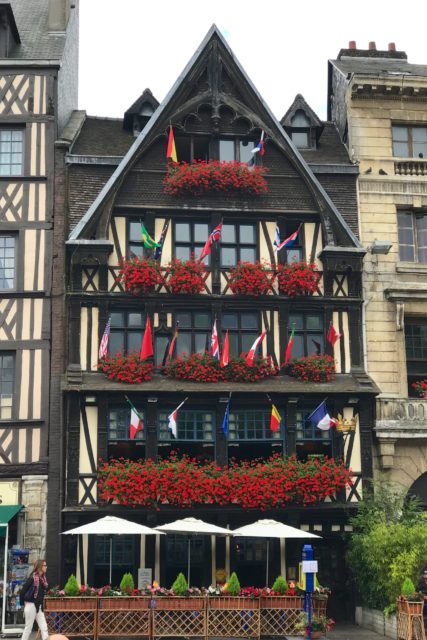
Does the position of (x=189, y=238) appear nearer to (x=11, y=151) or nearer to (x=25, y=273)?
(x=25, y=273)

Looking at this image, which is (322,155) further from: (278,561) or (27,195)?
(278,561)

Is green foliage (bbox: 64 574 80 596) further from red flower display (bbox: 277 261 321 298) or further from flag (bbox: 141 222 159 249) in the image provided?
red flower display (bbox: 277 261 321 298)

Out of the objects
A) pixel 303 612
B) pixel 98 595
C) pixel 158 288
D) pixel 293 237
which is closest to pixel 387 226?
pixel 293 237

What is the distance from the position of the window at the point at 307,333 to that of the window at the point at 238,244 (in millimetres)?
1936

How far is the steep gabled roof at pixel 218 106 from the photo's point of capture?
24.0 meters

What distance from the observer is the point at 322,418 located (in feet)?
72.7

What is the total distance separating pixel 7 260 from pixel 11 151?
9.48 feet

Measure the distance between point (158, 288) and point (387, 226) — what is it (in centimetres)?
630

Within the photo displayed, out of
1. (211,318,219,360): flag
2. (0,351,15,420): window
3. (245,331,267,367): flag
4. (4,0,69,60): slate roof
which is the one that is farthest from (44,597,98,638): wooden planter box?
(4,0,69,60): slate roof

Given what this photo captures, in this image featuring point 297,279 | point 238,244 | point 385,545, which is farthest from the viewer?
point 238,244

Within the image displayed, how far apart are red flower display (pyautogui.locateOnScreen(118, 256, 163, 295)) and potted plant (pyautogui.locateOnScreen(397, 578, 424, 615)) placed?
9238 mm

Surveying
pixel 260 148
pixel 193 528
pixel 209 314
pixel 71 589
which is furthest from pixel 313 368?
pixel 71 589

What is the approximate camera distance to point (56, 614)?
17.8 meters

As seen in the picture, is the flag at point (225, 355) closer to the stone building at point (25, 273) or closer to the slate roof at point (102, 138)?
the stone building at point (25, 273)
